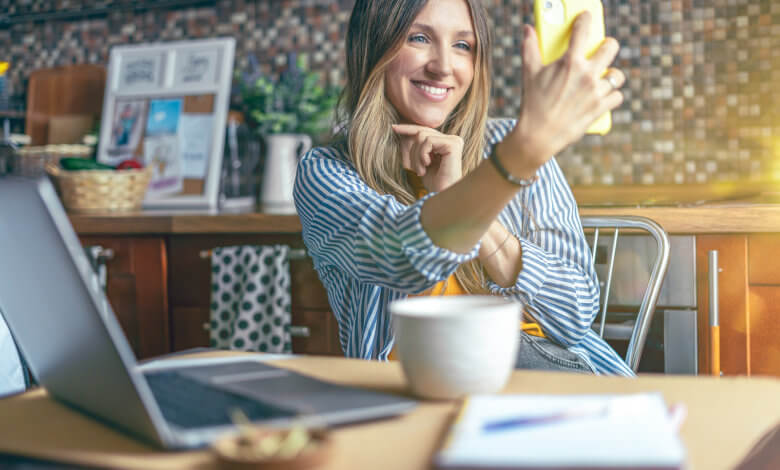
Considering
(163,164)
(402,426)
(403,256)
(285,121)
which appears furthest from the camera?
(163,164)

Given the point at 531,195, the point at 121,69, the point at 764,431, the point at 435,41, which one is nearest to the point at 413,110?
the point at 435,41

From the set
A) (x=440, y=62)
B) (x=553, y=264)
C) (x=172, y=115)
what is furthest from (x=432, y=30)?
(x=172, y=115)

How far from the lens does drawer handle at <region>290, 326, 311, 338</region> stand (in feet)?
6.20

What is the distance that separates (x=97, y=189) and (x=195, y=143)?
0.37 meters

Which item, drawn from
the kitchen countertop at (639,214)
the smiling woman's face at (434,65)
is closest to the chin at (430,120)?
the smiling woman's face at (434,65)

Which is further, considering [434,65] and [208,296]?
[208,296]

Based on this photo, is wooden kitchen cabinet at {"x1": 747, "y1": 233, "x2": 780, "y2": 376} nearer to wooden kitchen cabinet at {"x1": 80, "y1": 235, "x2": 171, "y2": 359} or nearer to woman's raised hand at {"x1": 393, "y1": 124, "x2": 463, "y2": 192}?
woman's raised hand at {"x1": 393, "y1": 124, "x2": 463, "y2": 192}

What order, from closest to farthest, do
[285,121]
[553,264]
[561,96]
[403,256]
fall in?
[561,96]
[403,256]
[553,264]
[285,121]

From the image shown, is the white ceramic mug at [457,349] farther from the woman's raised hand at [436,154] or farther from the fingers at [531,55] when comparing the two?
the woman's raised hand at [436,154]

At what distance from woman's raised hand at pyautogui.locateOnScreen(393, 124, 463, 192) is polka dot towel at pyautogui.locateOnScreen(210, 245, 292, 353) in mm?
797

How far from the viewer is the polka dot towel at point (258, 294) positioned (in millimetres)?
1882

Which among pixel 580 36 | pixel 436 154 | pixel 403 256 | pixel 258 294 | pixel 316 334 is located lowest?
pixel 316 334

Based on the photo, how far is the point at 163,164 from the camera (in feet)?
8.13

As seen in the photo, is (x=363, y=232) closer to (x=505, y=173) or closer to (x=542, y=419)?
(x=505, y=173)
